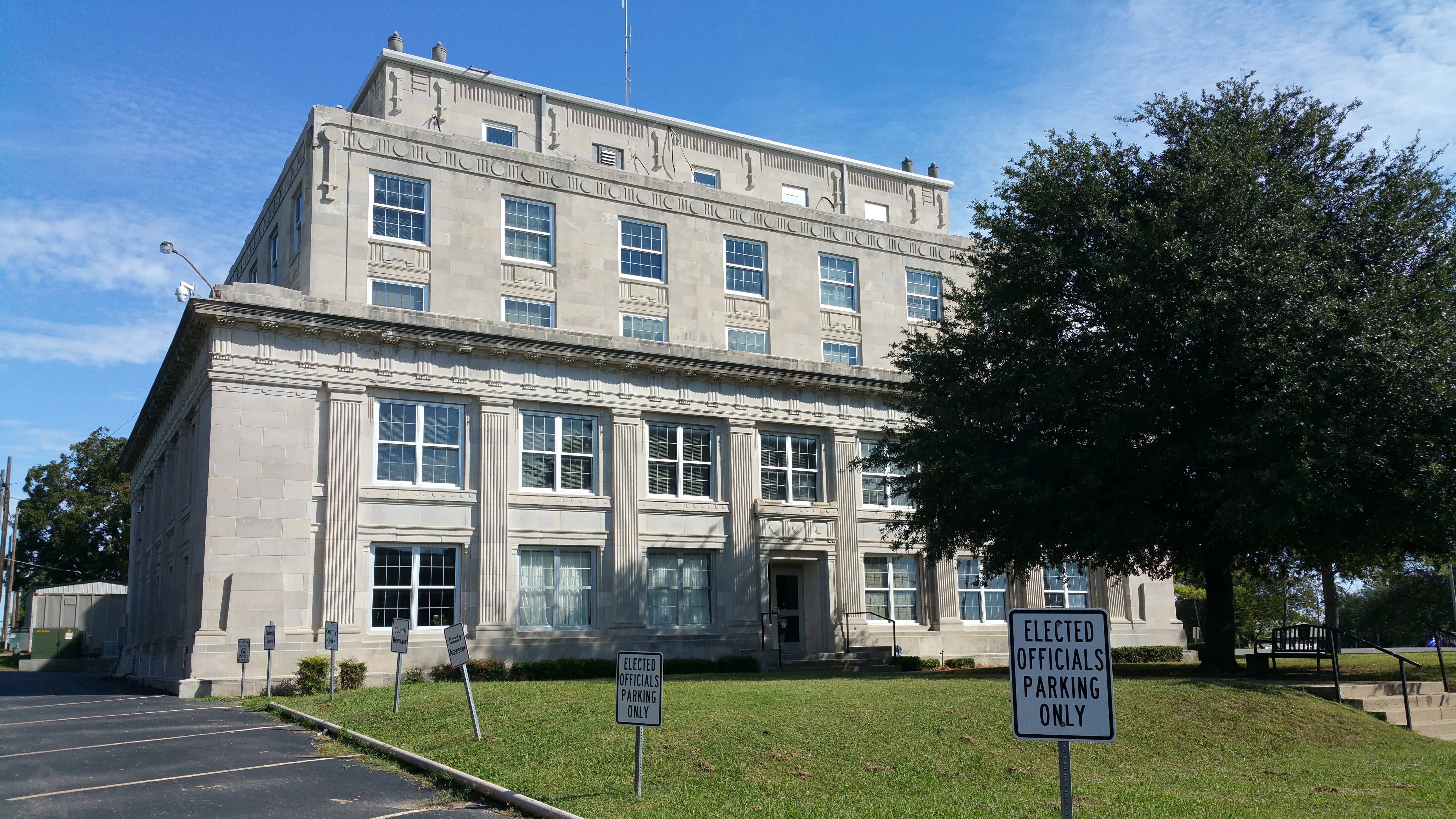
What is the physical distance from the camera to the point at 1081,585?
38500 millimetres

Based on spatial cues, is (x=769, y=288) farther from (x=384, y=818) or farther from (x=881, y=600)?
(x=384, y=818)

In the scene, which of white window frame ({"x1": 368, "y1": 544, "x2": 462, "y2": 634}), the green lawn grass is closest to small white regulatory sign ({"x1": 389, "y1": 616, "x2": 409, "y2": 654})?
the green lawn grass

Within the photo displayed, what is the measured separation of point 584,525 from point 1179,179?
1674 cm

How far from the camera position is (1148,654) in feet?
122

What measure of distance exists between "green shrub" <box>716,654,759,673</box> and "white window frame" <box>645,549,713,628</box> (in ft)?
4.72

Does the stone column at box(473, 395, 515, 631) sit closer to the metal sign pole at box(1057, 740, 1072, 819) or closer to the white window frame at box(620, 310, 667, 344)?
the white window frame at box(620, 310, 667, 344)

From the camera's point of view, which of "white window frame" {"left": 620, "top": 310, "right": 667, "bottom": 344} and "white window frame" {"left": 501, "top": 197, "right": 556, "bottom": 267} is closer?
"white window frame" {"left": 501, "top": 197, "right": 556, "bottom": 267}

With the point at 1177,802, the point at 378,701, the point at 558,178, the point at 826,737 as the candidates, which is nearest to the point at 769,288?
the point at 558,178

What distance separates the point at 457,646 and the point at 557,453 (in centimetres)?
1511

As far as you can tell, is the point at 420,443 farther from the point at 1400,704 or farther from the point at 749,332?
the point at 1400,704

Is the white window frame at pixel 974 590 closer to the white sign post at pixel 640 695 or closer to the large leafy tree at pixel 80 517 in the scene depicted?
the white sign post at pixel 640 695

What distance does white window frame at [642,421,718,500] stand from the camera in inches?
1233

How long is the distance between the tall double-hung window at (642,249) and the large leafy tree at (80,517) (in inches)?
1883

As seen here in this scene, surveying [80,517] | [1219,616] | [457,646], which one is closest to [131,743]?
[457,646]
